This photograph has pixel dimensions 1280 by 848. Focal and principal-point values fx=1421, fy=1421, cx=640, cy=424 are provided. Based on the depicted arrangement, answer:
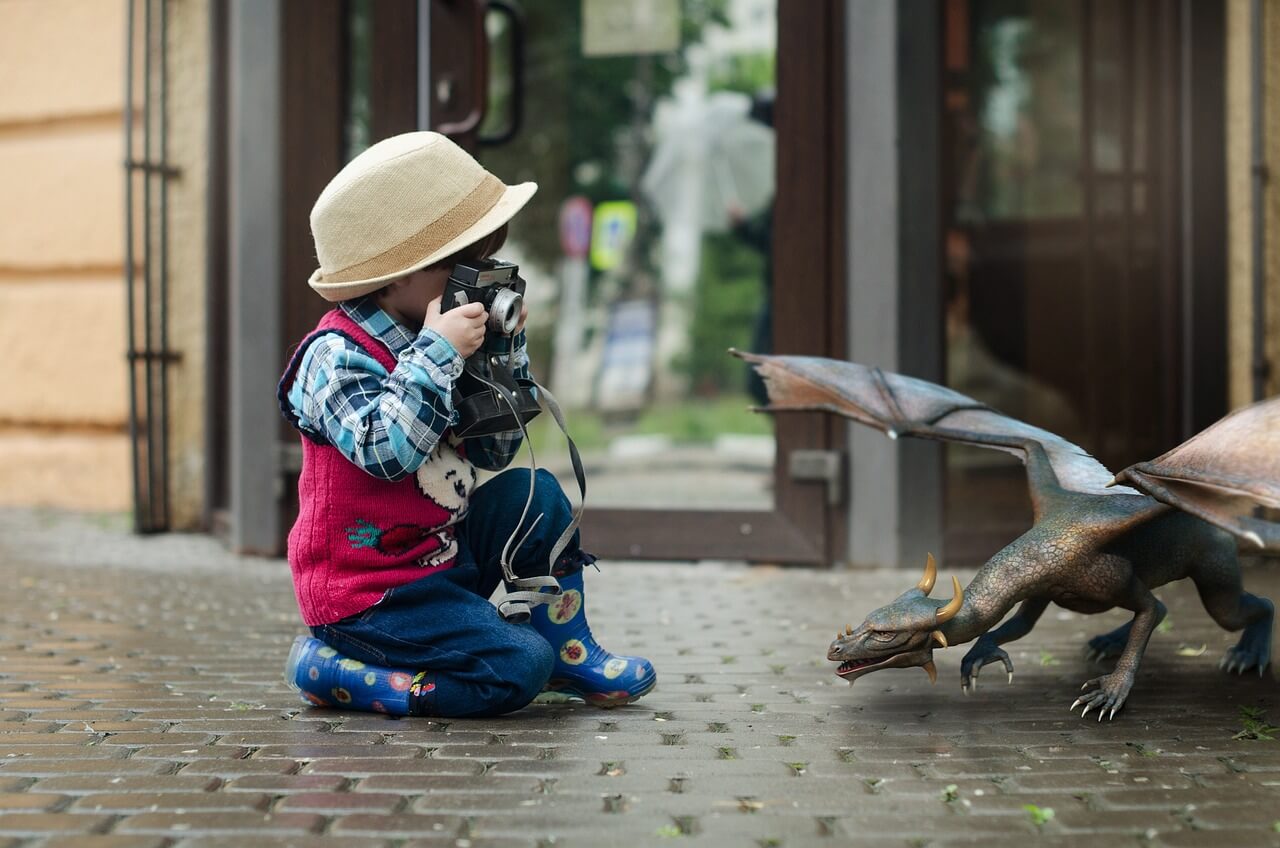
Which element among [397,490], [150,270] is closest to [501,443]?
[397,490]

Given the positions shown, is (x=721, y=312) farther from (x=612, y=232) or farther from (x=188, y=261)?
(x=188, y=261)

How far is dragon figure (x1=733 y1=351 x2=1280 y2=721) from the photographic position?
268 cm

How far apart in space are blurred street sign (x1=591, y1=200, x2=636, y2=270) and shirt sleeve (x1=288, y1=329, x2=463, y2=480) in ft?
28.0

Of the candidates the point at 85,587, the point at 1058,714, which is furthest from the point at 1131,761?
the point at 85,587

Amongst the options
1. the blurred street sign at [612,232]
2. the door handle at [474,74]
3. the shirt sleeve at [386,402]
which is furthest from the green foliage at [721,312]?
the shirt sleeve at [386,402]

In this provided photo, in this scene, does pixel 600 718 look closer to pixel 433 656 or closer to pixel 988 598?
pixel 433 656

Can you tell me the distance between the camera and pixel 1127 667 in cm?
297

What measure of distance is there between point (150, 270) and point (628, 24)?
257 cm

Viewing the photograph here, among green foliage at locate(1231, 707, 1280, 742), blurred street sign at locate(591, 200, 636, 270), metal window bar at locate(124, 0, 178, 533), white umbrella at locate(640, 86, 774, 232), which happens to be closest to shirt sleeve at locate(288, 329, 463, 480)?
green foliage at locate(1231, 707, 1280, 742)

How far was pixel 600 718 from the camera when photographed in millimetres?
2996

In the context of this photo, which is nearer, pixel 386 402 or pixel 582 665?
pixel 386 402

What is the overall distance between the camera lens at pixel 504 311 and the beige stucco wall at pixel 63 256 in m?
5.19

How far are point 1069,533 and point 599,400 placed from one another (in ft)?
31.0

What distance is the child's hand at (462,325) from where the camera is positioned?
2.87 m
